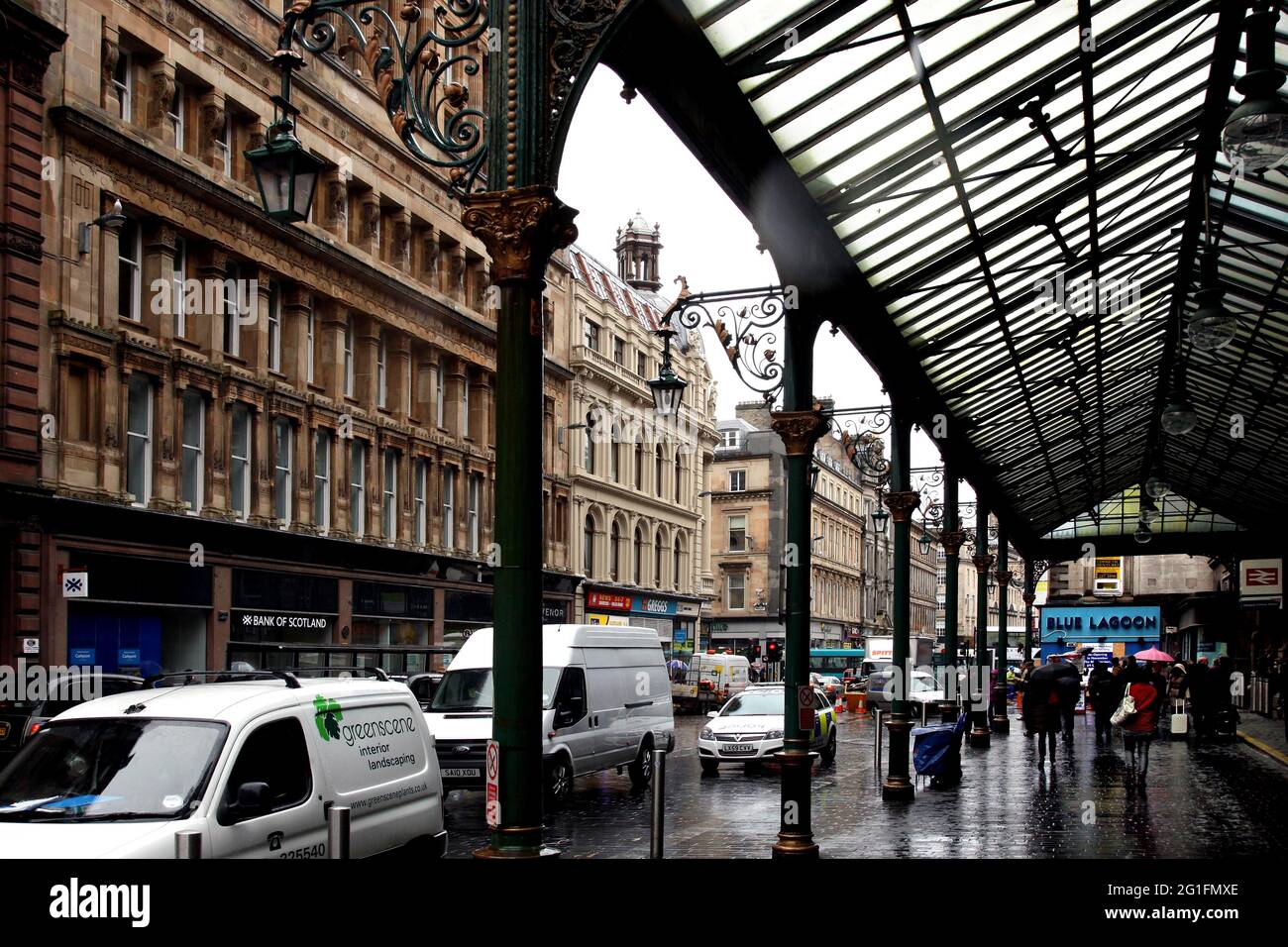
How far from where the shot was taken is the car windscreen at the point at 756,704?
25.5 metres

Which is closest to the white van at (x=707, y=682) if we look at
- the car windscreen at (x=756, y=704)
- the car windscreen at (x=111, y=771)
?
the car windscreen at (x=756, y=704)

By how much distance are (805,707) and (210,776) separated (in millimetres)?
6050

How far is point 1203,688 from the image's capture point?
30562 millimetres

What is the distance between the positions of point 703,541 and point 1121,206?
56.7 m

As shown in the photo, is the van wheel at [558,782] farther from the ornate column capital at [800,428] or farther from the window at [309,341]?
the window at [309,341]

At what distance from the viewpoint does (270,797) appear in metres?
8.21

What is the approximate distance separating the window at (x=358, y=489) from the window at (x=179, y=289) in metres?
8.21

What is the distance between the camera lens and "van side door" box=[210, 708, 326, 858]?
769 cm

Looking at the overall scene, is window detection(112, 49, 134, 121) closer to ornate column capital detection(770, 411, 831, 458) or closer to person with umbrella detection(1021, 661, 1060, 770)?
ornate column capital detection(770, 411, 831, 458)

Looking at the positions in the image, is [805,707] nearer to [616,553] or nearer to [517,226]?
[517,226]

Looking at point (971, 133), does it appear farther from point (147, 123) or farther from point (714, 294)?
point (147, 123)

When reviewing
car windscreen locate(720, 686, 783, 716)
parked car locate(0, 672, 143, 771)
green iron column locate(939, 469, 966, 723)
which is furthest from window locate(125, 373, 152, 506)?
green iron column locate(939, 469, 966, 723)
